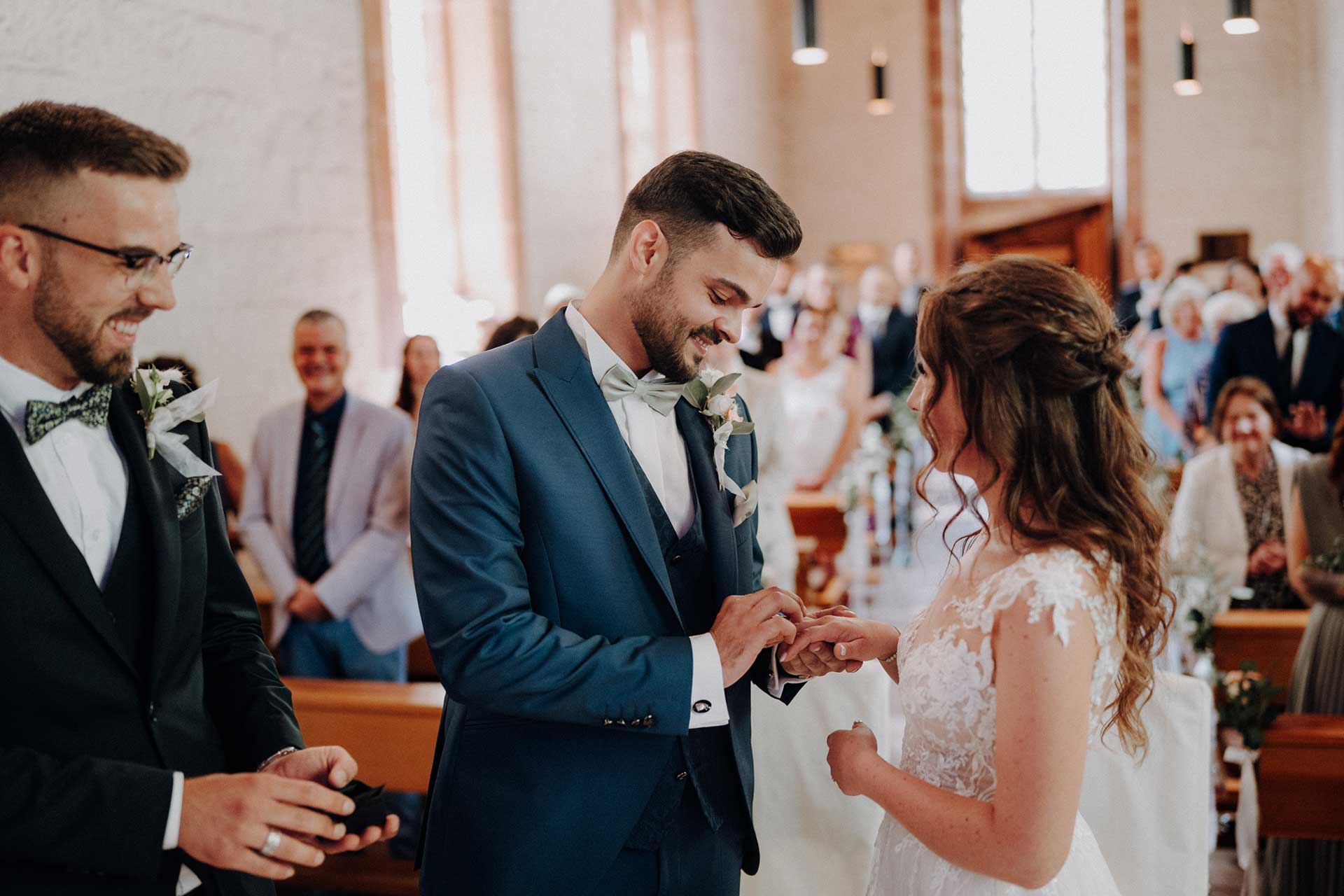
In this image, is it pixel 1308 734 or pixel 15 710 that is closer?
pixel 15 710

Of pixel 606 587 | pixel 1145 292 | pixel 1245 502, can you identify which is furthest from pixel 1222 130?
pixel 606 587

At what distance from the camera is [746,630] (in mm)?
1679

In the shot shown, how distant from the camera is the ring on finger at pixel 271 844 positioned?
4.49ft

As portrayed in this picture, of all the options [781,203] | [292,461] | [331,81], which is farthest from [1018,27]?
[781,203]

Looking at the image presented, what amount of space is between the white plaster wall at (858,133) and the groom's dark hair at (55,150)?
14.0 m

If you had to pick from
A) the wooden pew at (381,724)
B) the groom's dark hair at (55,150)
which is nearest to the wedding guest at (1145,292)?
the wooden pew at (381,724)

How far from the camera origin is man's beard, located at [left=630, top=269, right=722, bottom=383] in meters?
1.81

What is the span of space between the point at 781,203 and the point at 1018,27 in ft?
49.4

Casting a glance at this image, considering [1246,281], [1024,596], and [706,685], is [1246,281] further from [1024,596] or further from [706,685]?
[706,685]

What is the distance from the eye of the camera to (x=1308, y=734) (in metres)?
2.84

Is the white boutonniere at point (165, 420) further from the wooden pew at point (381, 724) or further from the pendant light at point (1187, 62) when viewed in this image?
A: the pendant light at point (1187, 62)

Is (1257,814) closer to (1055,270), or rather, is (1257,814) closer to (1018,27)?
(1055,270)

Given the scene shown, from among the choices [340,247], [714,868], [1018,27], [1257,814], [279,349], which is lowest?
[1257,814]

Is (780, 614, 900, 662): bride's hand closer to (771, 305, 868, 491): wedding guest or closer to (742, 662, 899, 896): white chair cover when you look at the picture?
(742, 662, 899, 896): white chair cover
